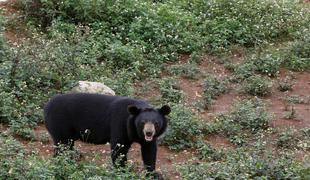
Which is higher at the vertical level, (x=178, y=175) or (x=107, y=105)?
(x=107, y=105)

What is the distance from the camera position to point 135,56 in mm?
13109

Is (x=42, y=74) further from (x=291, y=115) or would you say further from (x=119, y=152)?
(x=291, y=115)

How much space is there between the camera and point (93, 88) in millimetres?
10695

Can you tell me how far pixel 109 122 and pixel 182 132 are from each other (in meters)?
2.09

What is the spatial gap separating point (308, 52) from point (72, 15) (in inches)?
203

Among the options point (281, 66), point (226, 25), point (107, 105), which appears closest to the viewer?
point (107, 105)

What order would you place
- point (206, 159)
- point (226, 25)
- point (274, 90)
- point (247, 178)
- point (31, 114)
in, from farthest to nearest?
point (226, 25), point (274, 90), point (31, 114), point (206, 159), point (247, 178)

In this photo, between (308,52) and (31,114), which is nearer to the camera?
(31,114)

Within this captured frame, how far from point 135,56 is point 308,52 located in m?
3.91

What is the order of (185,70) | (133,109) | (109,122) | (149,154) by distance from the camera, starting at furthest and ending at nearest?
(185,70)
(109,122)
(149,154)
(133,109)

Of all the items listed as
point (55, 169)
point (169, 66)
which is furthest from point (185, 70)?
point (55, 169)

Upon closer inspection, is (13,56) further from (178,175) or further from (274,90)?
(274,90)

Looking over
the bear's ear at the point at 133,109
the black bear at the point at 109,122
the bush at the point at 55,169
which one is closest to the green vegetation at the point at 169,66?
the bush at the point at 55,169

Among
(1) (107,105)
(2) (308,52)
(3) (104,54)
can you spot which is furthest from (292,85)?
(1) (107,105)
